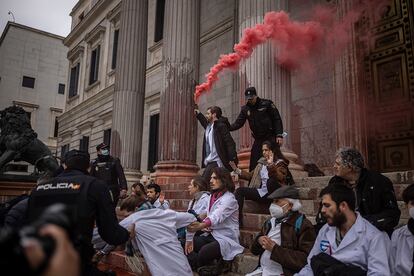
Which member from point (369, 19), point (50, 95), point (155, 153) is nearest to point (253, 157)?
point (369, 19)

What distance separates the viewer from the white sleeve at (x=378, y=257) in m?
2.60

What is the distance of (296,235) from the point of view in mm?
3326

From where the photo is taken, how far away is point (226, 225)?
4578mm

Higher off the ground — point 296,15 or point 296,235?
point 296,15

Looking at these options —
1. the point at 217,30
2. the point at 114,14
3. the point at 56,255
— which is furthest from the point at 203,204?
the point at 114,14

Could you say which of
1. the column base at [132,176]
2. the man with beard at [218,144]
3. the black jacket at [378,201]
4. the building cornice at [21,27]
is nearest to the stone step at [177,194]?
the man with beard at [218,144]

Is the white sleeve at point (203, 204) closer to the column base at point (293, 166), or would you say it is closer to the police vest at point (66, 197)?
the column base at point (293, 166)

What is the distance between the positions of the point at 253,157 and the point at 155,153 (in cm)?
999

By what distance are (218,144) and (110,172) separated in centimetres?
286

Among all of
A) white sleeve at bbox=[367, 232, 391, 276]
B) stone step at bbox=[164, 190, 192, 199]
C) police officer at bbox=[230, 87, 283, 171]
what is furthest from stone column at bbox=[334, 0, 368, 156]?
white sleeve at bbox=[367, 232, 391, 276]

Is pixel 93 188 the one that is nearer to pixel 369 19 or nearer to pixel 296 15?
pixel 369 19

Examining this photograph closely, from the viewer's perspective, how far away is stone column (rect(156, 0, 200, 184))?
30.9 ft

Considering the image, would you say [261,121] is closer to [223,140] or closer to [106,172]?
[223,140]

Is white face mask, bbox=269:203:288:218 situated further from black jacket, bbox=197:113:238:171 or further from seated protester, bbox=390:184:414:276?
black jacket, bbox=197:113:238:171
